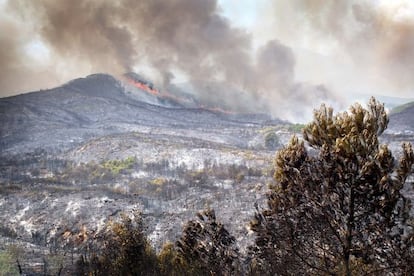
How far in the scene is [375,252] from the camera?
39.4 ft

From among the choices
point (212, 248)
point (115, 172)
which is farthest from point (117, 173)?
point (212, 248)

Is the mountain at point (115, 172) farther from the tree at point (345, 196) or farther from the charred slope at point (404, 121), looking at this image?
the tree at point (345, 196)

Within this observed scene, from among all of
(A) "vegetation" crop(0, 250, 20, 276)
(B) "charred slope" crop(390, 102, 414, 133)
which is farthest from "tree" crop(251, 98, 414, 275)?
(B) "charred slope" crop(390, 102, 414, 133)

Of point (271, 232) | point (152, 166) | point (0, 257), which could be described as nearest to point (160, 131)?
point (152, 166)

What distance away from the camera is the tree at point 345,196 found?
11.8m

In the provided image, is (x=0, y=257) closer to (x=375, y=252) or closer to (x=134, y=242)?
(x=134, y=242)

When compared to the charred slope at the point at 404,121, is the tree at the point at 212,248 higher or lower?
lower

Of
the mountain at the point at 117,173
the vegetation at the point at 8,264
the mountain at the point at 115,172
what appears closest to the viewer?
the vegetation at the point at 8,264

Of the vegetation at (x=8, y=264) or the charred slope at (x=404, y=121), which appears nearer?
the vegetation at (x=8, y=264)

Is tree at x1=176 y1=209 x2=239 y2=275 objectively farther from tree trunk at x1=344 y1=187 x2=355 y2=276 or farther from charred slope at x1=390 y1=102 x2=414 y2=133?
charred slope at x1=390 y1=102 x2=414 y2=133

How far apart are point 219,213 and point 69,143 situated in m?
98.2

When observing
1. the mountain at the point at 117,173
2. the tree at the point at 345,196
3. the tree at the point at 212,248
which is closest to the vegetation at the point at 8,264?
the mountain at the point at 117,173

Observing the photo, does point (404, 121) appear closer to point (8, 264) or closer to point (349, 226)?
point (8, 264)

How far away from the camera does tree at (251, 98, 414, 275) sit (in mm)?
11836
